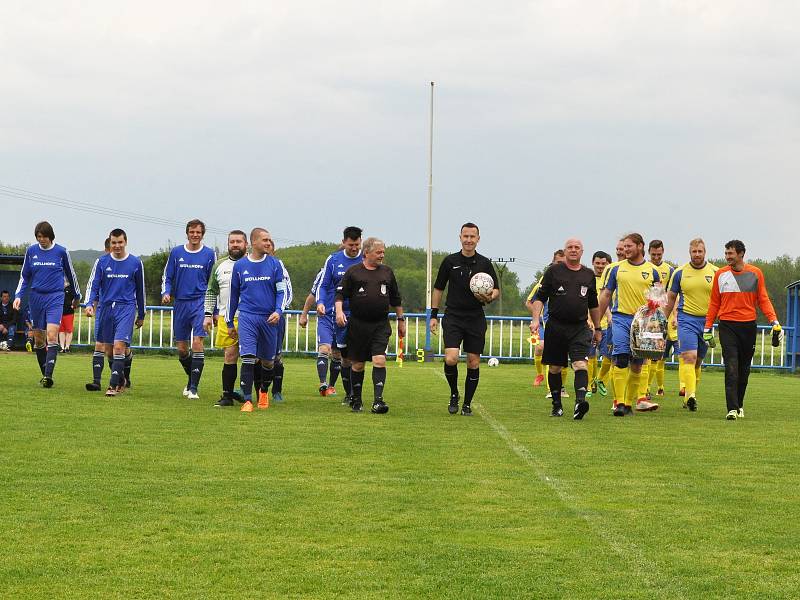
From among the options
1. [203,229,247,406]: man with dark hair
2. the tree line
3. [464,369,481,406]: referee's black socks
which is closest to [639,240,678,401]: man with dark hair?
[464,369,481,406]: referee's black socks

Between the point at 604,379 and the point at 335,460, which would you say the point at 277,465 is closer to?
the point at 335,460

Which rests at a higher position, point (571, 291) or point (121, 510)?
point (571, 291)

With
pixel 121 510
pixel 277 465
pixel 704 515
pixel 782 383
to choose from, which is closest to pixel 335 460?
pixel 277 465

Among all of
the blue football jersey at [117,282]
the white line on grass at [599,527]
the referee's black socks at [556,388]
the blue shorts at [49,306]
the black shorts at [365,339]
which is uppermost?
the blue football jersey at [117,282]

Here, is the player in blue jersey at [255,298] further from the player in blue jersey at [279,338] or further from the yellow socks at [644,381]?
the yellow socks at [644,381]

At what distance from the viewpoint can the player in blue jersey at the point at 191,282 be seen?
15914 mm

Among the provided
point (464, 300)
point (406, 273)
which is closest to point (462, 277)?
point (464, 300)

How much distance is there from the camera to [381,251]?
14.9 meters

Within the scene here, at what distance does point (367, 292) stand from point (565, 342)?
95.0 inches

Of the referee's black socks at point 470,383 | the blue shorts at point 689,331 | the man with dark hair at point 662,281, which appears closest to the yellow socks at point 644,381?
the man with dark hair at point 662,281

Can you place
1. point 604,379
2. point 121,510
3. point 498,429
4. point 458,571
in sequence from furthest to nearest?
point 604,379, point 498,429, point 121,510, point 458,571

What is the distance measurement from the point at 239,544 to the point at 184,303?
9508 millimetres

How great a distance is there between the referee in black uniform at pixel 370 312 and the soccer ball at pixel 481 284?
101 centimetres

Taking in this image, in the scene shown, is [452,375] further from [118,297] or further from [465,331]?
[118,297]
